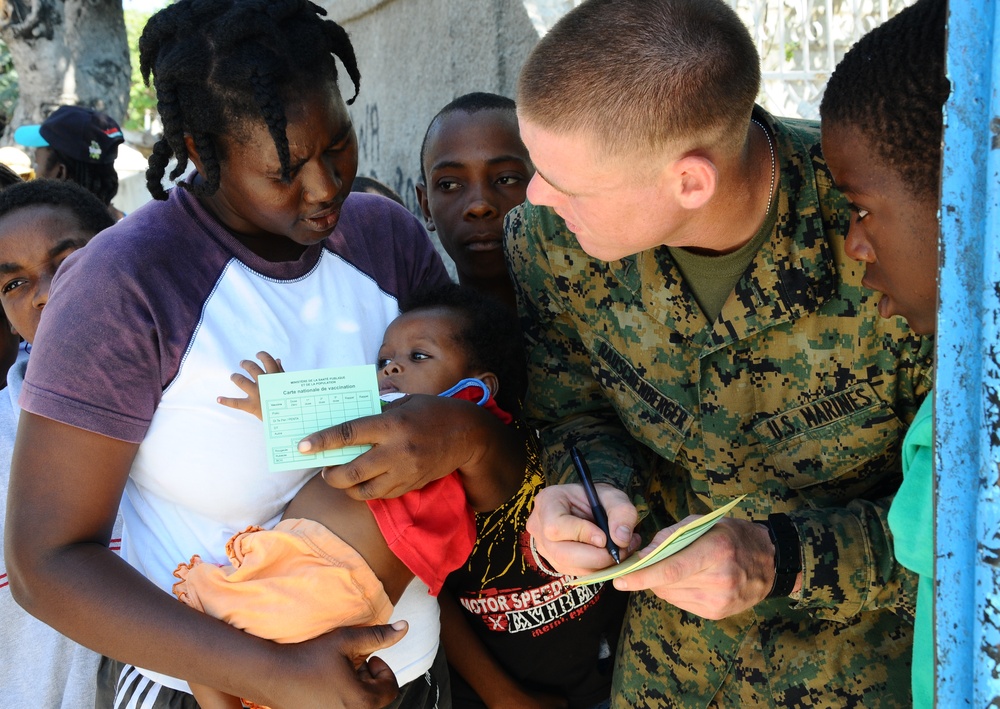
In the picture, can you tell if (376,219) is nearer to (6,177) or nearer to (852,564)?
(852,564)

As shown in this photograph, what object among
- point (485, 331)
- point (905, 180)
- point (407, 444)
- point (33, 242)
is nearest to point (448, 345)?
point (485, 331)

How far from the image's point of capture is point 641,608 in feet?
7.68

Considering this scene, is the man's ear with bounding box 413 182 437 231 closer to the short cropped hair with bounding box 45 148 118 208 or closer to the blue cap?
the short cropped hair with bounding box 45 148 118 208

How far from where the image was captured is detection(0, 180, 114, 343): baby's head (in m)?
2.79

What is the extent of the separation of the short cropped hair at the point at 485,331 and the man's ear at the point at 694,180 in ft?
2.47

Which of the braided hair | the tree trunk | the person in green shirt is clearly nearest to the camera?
the person in green shirt

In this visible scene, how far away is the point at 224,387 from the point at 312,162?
0.56m

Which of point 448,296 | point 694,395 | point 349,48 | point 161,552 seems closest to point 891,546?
point 694,395

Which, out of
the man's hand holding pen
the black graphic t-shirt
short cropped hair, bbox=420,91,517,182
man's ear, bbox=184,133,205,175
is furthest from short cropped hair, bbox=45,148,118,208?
the man's hand holding pen

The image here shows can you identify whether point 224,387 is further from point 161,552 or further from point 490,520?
point 490,520

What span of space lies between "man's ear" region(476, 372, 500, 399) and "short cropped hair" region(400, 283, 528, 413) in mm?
14

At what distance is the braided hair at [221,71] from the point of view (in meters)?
1.93

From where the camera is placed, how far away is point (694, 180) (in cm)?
187

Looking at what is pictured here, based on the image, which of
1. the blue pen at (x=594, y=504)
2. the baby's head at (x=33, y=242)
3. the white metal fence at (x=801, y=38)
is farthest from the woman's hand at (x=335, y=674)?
the white metal fence at (x=801, y=38)
